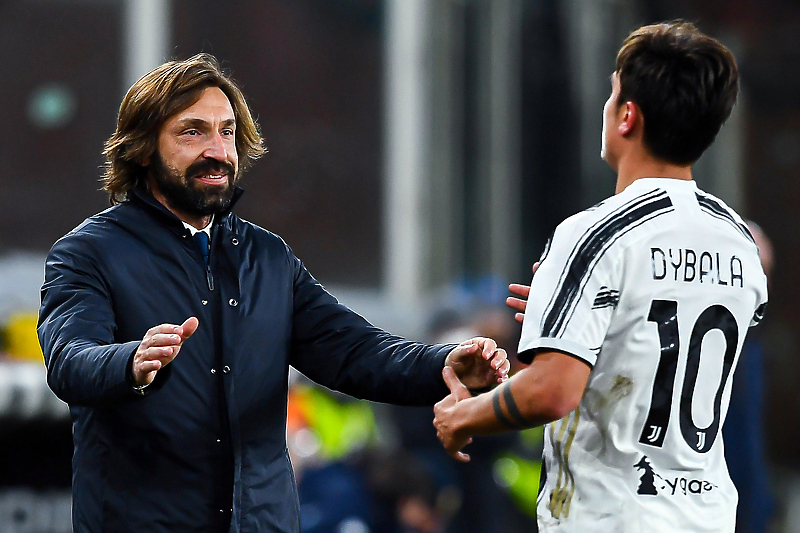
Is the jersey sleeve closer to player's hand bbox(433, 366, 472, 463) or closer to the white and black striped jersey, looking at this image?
the white and black striped jersey

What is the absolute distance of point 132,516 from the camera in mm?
3215

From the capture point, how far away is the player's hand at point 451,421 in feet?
10.2

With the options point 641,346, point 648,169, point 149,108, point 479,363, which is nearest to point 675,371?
point 641,346

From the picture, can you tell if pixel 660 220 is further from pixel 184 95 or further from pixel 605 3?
pixel 605 3

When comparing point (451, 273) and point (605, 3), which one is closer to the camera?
point (451, 273)

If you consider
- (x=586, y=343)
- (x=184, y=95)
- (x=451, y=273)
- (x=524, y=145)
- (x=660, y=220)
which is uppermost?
(x=184, y=95)

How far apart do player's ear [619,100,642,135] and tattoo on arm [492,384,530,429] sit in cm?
70

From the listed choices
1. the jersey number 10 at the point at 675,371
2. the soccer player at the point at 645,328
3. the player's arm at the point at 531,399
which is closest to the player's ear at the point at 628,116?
the soccer player at the point at 645,328

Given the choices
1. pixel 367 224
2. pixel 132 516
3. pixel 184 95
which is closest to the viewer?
pixel 132 516

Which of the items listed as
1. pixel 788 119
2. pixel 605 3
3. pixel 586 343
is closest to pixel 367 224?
pixel 605 3

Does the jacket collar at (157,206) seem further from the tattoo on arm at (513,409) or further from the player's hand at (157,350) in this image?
the tattoo on arm at (513,409)

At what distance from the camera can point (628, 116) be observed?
3045mm

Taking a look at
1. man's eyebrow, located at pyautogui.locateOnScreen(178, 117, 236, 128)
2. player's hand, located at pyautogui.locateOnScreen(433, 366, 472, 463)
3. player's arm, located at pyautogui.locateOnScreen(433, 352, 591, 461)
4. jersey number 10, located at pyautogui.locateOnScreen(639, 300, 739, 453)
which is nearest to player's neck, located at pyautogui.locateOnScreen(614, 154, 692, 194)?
jersey number 10, located at pyautogui.locateOnScreen(639, 300, 739, 453)

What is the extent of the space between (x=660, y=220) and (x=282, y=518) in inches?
51.7
